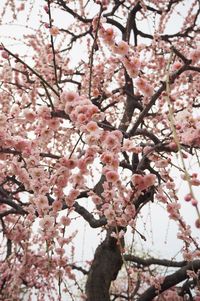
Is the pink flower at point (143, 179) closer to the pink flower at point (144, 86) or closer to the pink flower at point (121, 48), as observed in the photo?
the pink flower at point (144, 86)

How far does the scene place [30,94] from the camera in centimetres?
539

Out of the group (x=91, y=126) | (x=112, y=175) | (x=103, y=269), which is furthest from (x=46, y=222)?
(x=103, y=269)

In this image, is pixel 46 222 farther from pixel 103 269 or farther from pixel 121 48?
pixel 103 269

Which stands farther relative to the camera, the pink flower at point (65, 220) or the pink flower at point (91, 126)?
the pink flower at point (65, 220)

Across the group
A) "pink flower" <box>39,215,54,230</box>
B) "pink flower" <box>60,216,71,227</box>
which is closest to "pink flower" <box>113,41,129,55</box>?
"pink flower" <box>39,215,54,230</box>

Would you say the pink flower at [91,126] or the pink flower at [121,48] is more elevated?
the pink flower at [121,48]

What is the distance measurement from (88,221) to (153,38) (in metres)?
4.35

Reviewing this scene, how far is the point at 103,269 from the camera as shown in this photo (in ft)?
15.5

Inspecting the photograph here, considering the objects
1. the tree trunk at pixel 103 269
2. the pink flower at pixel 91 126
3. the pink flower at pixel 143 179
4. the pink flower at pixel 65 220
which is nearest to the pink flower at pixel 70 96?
the pink flower at pixel 91 126

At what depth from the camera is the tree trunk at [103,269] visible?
461cm

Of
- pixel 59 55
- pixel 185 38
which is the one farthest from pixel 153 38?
pixel 59 55

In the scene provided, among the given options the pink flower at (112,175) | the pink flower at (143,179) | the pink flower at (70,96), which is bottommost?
the pink flower at (112,175)

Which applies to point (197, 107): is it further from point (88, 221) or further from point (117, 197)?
point (117, 197)

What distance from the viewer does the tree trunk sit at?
4.61 metres
